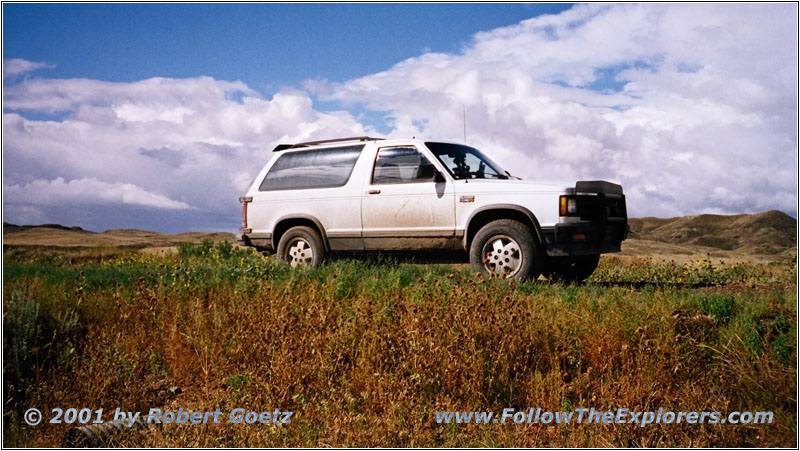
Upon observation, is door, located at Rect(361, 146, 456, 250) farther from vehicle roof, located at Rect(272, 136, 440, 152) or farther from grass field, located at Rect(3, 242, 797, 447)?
grass field, located at Rect(3, 242, 797, 447)

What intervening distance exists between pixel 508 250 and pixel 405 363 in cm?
404

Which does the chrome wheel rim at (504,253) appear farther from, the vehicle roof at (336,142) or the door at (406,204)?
the vehicle roof at (336,142)

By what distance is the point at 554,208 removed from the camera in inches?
342

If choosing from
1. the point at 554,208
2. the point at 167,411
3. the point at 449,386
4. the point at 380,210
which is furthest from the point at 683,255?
the point at 167,411

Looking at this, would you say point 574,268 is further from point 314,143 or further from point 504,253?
point 314,143

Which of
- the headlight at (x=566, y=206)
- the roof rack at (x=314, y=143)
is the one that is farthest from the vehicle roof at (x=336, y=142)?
the headlight at (x=566, y=206)

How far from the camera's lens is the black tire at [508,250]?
877 centimetres

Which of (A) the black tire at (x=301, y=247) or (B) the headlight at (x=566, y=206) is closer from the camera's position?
(B) the headlight at (x=566, y=206)

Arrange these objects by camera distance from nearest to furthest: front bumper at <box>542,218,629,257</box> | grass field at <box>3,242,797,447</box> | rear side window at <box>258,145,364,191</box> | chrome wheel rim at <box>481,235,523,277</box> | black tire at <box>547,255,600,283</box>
Result: grass field at <box>3,242,797,447</box> < front bumper at <box>542,218,629,257</box> < chrome wheel rim at <box>481,235,523,277</box> < black tire at <box>547,255,600,283</box> < rear side window at <box>258,145,364,191</box>

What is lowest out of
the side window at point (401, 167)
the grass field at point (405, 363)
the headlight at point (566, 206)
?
the grass field at point (405, 363)

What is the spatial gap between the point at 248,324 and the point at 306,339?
80cm

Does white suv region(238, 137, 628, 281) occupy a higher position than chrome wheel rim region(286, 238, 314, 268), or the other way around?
white suv region(238, 137, 628, 281)

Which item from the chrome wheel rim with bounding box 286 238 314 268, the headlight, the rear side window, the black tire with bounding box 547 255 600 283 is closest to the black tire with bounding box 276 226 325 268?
the chrome wheel rim with bounding box 286 238 314 268

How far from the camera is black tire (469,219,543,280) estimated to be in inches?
345
